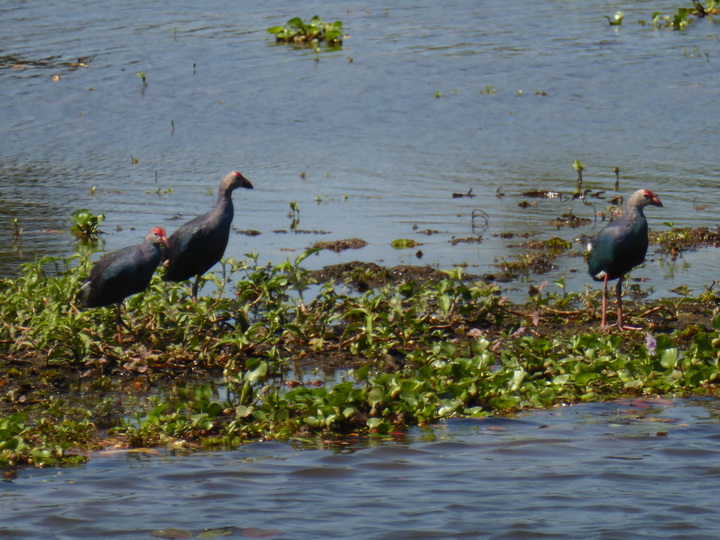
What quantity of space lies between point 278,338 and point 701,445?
9.27 ft

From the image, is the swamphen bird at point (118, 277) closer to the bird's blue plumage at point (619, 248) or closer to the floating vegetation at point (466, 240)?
the bird's blue plumage at point (619, 248)

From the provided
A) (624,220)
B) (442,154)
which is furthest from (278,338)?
Answer: (442,154)

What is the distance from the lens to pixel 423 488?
566cm

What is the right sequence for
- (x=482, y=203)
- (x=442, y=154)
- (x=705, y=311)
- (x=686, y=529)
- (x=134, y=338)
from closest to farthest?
(x=686, y=529) → (x=134, y=338) → (x=705, y=311) → (x=482, y=203) → (x=442, y=154)

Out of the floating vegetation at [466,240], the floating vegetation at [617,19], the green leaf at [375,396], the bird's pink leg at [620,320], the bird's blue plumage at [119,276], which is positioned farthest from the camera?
the floating vegetation at [617,19]

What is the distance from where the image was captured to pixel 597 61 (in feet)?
58.4

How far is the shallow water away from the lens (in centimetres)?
1127

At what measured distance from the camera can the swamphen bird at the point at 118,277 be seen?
7.67m

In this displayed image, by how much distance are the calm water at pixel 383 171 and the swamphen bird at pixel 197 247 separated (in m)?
1.36

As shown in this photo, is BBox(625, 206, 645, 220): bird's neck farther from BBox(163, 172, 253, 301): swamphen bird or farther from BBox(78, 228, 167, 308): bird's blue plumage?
BBox(78, 228, 167, 308): bird's blue plumage

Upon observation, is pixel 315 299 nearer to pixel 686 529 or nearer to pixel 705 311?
pixel 705 311

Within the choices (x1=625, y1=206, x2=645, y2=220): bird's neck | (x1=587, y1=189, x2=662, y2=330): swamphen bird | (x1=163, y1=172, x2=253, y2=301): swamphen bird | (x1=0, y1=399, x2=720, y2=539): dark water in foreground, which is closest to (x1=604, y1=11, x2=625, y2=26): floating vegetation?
(x1=625, y1=206, x2=645, y2=220): bird's neck

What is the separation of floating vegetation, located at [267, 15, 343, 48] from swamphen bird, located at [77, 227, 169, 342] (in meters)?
12.0

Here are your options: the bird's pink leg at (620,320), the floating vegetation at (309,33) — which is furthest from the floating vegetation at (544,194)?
the floating vegetation at (309,33)
